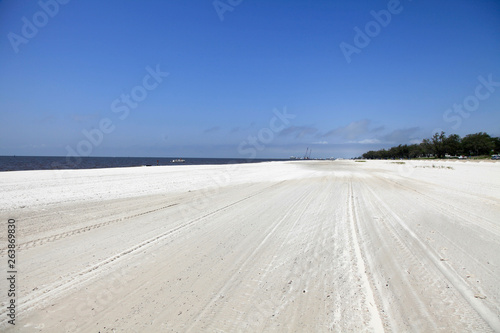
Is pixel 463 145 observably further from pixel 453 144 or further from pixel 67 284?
pixel 67 284

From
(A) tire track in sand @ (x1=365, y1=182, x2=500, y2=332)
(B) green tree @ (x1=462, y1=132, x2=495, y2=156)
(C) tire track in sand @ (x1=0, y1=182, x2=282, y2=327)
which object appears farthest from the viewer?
(B) green tree @ (x1=462, y1=132, x2=495, y2=156)

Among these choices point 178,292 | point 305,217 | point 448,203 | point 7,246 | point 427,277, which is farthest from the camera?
point 448,203

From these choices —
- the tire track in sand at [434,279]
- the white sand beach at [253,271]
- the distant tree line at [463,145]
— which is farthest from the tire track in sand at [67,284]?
the distant tree line at [463,145]

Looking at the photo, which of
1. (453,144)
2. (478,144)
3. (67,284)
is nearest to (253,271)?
(67,284)

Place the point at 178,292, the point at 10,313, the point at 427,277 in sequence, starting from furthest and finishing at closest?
the point at 427,277 → the point at 178,292 → the point at 10,313

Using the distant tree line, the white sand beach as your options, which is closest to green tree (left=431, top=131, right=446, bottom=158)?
the distant tree line

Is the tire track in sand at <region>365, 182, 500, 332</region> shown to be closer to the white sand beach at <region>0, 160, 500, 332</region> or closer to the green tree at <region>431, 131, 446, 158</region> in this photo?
the white sand beach at <region>0, 160, 500, 332</region>

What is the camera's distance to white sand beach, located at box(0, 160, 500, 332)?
2.70 meters

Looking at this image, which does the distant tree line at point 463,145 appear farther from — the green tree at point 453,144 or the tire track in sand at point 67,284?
the tire track in sand at point 67,284

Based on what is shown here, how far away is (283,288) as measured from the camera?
3326mm

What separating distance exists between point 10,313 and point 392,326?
13.9 feet

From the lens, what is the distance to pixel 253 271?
380 centimetres

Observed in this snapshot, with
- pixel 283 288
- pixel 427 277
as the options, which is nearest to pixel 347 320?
pixel 283 288

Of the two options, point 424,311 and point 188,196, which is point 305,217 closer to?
point 424,311
